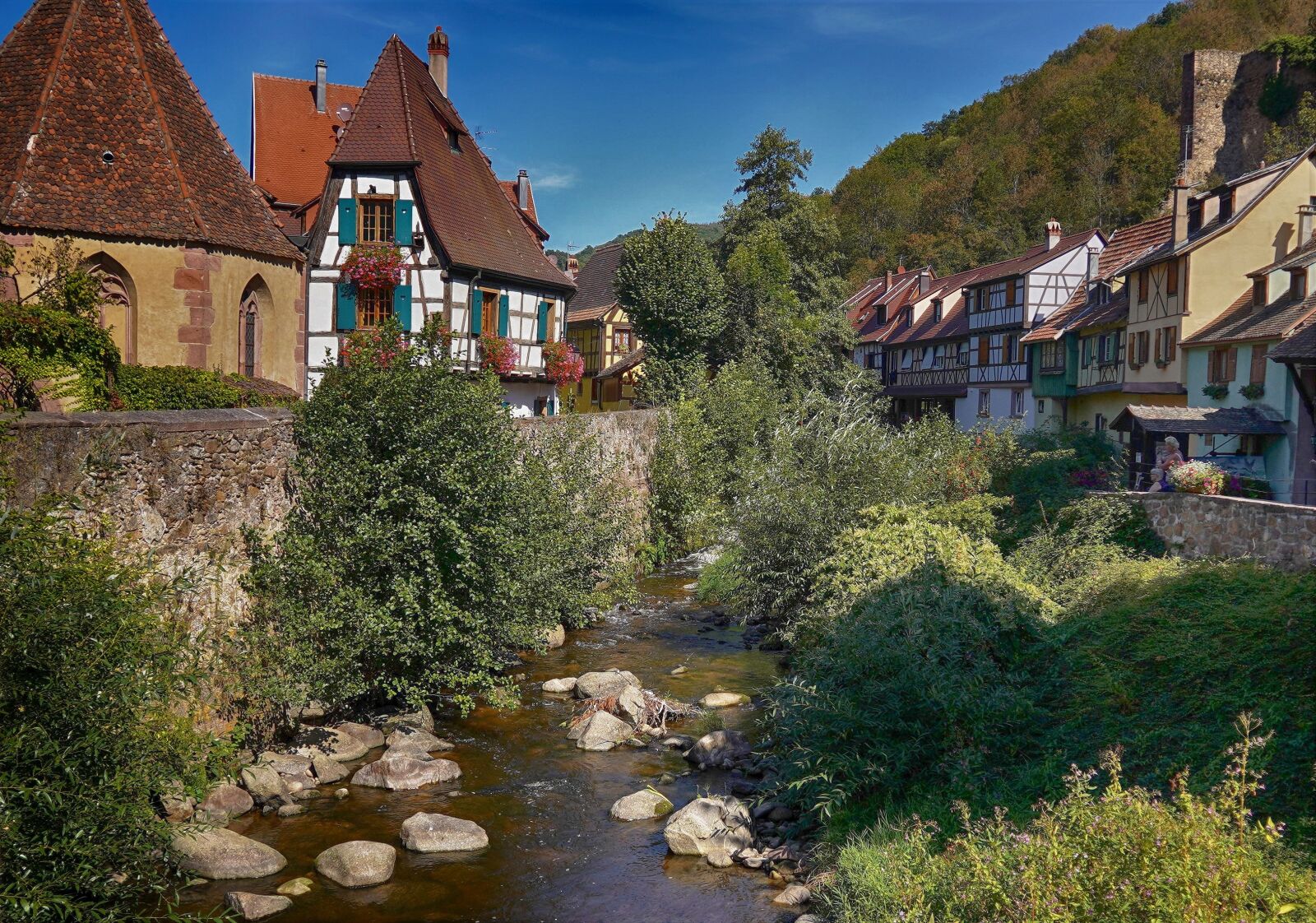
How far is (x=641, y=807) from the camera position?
11.0 m

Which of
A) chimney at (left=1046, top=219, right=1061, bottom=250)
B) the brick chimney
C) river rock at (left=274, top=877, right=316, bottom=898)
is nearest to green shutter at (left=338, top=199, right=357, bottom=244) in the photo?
river rock at (left=274, top=877, right=316, bottom=898)

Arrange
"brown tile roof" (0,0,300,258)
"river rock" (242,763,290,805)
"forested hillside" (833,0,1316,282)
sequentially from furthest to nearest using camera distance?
"forested hillside" (833,0,1316,282) → "brown tile roof" (0,0,300,258) → "river rock" (242,763,290,805)

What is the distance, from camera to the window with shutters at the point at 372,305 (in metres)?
26.8

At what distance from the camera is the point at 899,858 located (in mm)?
8406

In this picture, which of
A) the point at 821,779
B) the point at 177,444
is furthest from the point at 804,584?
the point at 177,444

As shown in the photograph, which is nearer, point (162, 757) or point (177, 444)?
point (162, 757)

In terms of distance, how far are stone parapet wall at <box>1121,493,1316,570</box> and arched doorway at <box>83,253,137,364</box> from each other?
18212 millimetres

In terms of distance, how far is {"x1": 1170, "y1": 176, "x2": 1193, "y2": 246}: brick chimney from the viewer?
98.6 feet

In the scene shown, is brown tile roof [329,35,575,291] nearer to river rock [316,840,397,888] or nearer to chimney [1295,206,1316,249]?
river rock [316,840,397,888]

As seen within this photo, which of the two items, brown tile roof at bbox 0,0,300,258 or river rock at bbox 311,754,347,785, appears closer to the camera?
river rock at bbox 311,754,347,785

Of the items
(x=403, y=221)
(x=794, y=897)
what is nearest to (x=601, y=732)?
(x=794, y=897)

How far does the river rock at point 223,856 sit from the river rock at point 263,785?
1.21 meters

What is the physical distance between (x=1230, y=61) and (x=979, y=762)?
217ft

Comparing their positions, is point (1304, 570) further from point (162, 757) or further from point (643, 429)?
point (643, 429)
